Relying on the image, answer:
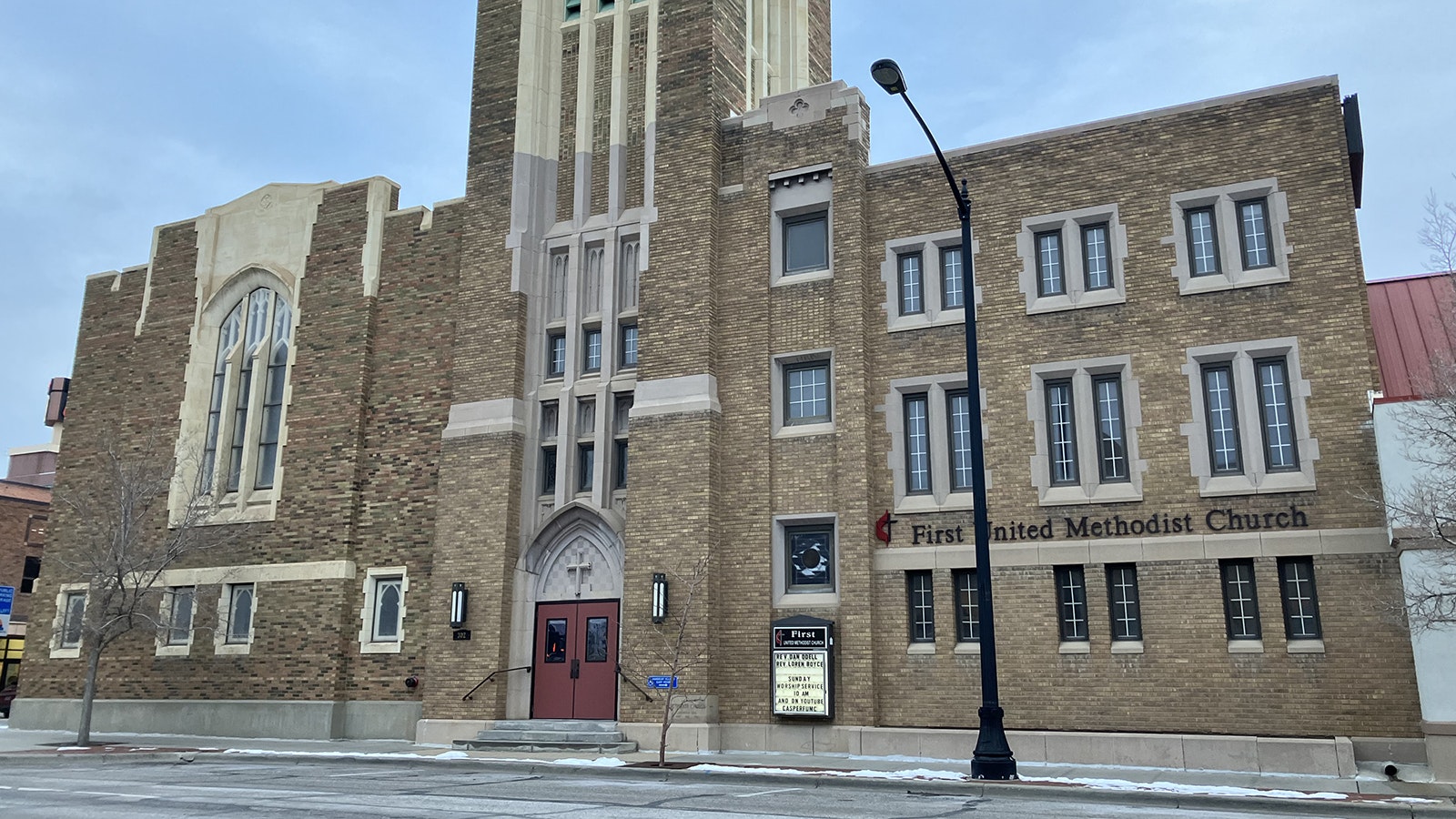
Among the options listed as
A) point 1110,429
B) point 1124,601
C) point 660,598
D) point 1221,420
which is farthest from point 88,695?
point 1221,420

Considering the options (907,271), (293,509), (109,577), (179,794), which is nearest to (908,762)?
(907,271)

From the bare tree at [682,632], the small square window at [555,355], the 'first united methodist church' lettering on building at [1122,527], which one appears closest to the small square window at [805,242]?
the small square window at [555,355]

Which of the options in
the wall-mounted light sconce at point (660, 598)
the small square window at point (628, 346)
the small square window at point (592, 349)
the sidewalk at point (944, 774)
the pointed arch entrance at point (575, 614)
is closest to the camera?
the sidewalk at point (944, 774)

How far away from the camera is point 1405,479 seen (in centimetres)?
1823

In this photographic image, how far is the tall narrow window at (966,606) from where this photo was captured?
2216 cm

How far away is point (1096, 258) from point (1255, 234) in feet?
9.47

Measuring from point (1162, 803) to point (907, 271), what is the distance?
514 inches

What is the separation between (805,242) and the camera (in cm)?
2581

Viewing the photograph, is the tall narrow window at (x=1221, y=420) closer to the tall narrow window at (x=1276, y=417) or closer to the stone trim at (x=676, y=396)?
the tall narrow window at (x=1276, y=417)

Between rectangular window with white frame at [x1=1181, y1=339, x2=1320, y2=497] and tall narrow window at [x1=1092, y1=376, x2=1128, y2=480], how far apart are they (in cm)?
120

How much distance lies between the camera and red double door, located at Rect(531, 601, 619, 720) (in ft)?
81.3

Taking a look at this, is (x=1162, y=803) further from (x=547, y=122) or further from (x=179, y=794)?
(x=547, y=122)

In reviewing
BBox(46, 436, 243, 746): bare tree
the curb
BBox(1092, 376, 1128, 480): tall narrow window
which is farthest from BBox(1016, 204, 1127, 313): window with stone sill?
BBox(46, 436, 243, 746): bare tree

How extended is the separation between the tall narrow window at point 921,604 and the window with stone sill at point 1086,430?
111 inches
